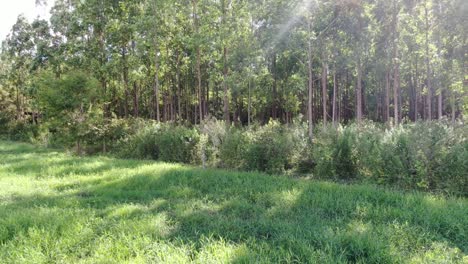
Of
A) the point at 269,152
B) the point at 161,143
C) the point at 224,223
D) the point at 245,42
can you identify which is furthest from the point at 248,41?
the point at 224,223

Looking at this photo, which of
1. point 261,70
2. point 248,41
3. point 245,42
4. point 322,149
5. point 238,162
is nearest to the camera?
point 322,149

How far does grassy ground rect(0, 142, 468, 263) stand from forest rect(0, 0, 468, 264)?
3cm

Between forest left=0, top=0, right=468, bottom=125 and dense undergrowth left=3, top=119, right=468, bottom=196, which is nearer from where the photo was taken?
dense undergrowth left=3, top=119, right=468, bottom=196

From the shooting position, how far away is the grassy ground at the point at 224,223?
151 inches

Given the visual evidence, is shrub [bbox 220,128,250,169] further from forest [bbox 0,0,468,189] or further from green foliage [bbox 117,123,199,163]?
green foliage [bbox 117,123,199,163]

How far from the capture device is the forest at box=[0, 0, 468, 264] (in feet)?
13.8

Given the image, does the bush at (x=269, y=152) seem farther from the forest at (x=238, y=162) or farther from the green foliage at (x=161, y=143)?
the green foliage at (x=161, y=143)

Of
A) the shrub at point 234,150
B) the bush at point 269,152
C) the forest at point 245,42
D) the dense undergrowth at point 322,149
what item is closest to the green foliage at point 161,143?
the dense undergrowth at point 322,149

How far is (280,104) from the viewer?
29.6m

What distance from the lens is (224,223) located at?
5004 millimetres

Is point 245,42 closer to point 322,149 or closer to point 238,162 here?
point 238,162

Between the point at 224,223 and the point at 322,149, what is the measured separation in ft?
18.2

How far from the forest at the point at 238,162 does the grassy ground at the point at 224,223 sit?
0.10ft

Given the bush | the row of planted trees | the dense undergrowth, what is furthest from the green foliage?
the row of planted trees
